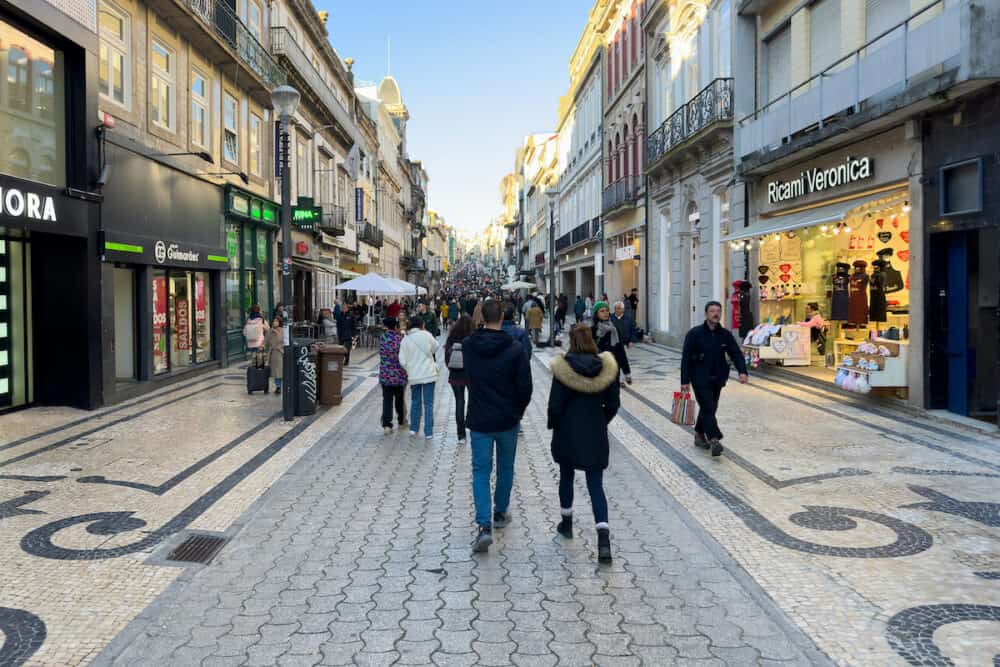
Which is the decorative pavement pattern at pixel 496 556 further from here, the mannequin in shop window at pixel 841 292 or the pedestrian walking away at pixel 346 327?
the pedestrian walking away at pixel 346 327

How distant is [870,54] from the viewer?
498 inches

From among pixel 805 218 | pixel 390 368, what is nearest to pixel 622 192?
pixel 805 218

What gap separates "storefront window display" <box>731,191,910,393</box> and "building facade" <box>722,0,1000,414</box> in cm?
3

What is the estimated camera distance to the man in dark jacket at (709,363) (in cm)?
897

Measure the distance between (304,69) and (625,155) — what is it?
13003 mm

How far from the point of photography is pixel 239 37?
67.6 ft

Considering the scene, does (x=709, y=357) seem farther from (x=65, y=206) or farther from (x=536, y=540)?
(x=65, y=206)

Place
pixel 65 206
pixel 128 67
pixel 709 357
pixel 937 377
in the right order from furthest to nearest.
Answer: pixel 128 67, pixel 65 206, pixel 937 377, pixel 709 357

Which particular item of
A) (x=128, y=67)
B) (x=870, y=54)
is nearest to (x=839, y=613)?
(x=870, y=54)

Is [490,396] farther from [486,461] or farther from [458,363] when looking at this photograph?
[458,363]

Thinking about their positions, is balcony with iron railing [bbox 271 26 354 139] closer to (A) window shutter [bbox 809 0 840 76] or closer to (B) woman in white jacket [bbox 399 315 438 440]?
(A) window shutter [bbox 809 0 840 76]

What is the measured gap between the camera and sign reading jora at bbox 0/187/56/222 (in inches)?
417

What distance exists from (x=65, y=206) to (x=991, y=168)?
12737 millimetres

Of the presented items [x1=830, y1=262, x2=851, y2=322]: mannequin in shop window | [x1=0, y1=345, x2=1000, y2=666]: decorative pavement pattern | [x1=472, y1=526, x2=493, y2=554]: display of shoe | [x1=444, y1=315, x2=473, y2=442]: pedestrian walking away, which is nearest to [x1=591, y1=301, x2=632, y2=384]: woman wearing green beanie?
[x1=0, y1=345, x2=1000, y2=666]: decorative pavement pattern
